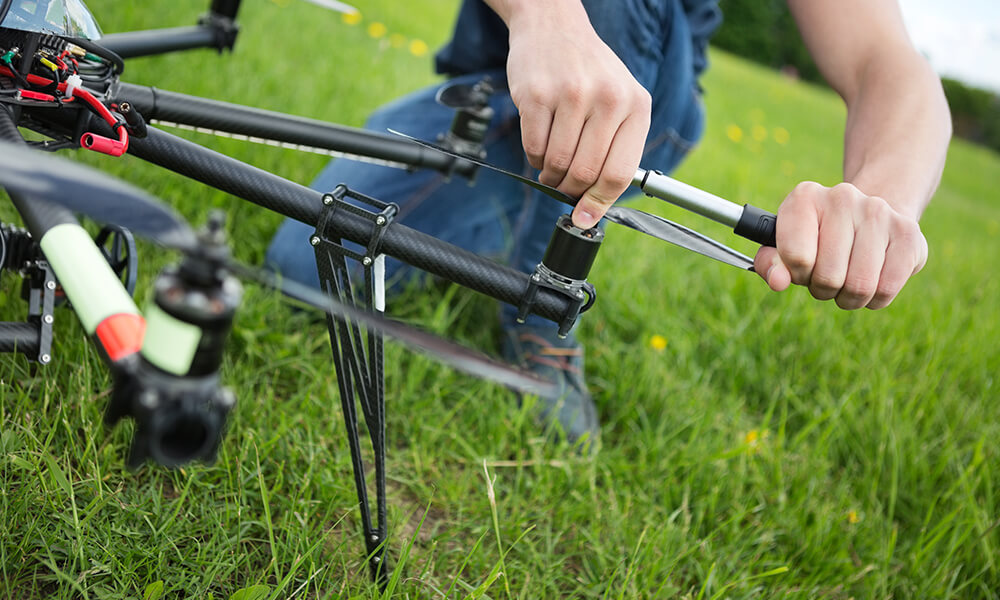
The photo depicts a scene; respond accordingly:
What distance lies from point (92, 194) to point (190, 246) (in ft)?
0.27

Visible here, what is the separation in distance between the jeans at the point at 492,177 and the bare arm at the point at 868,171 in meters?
0.34

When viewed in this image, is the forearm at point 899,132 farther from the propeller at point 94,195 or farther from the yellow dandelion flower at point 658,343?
the propeller at point 94,195

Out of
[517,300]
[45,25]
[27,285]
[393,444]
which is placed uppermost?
[45,25]

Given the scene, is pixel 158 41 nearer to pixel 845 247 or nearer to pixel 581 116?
pixel 581 116

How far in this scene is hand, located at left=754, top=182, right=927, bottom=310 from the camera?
963mm

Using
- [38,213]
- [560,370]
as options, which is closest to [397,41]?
[560,370]

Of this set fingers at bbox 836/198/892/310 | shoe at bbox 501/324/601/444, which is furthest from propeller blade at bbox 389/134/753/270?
shoe at bbox 501/324/601/444

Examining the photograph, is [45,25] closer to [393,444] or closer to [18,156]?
[18,156]

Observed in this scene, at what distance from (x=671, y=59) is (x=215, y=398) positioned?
1584mm

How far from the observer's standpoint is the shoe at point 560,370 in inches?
69.9

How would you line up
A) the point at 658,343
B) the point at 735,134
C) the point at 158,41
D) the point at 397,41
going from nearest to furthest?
the point at 158,41
the point at 658,343
the point at 397,41
the point at 735,134

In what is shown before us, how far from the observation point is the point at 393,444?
1598 mm

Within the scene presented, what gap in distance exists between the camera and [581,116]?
A: 0.93 m

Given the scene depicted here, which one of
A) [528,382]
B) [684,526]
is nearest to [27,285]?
[528,382]
